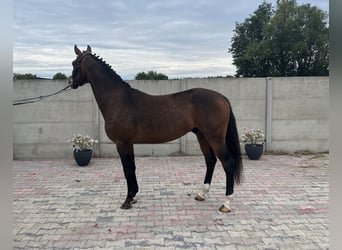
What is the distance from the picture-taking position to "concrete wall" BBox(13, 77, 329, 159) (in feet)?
19.3

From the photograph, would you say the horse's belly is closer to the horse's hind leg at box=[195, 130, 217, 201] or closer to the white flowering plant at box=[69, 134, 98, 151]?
the horse's hind leg at box=[195, 130, 217, 201]

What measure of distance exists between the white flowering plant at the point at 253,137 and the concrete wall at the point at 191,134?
1.10 feet

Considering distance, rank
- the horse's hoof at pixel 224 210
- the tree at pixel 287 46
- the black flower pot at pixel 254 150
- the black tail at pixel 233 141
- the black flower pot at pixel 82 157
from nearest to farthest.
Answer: the horse's hoof at pixel 224 210, the black tail at pixel 233 141, the black flower pot at pixel 82 157, the black flower pot at pixel 254 150, the tree at pixel 287 46

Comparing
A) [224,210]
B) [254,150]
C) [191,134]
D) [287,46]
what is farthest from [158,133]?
[287,46]

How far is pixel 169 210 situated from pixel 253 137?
3.13 m

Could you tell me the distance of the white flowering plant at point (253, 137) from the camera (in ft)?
18.6

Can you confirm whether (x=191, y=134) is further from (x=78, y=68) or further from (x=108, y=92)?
(x=78, y=68)

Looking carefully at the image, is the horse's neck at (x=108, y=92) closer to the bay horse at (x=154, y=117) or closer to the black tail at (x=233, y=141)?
the bay horse at (x=154, y=117)

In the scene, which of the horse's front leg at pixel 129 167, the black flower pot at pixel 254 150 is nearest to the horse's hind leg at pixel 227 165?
the horse's front leg at pixel 129 167

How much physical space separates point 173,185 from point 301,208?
164cm

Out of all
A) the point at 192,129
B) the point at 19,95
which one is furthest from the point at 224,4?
the point at 19,95

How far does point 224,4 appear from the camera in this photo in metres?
4.61

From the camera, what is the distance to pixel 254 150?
18.4 ft

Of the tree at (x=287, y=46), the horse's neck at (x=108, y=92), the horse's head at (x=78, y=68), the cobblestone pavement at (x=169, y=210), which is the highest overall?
the tree at (x=287, y=46)
